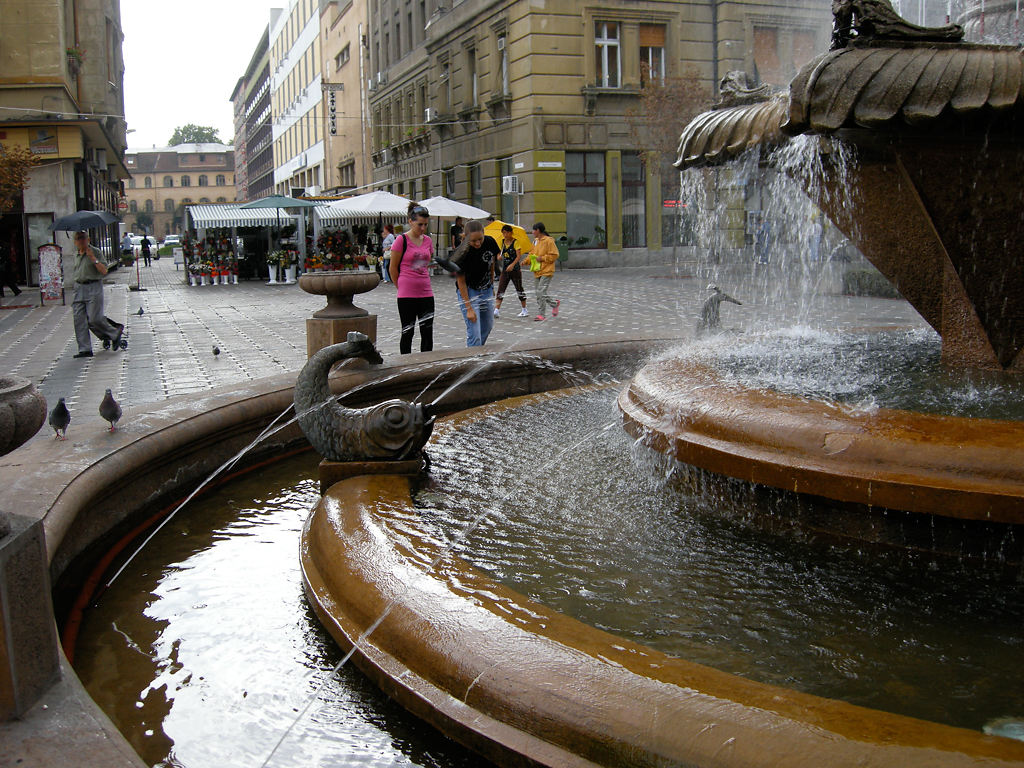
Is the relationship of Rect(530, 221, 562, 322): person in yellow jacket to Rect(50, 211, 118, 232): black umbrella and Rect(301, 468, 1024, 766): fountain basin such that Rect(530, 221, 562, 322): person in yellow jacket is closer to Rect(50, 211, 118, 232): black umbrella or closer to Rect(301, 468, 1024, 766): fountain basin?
Rect(50, 211, 118, 232): black umbrella

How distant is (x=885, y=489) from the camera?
3.22 meters

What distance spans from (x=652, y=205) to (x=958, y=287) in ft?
89.6

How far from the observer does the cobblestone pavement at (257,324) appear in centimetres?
965

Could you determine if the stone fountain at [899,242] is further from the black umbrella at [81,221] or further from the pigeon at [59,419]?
the black umbrella at [81,221]

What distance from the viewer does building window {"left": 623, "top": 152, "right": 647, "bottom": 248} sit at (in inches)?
1225

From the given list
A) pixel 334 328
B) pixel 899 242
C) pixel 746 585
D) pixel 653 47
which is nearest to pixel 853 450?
pixel 746 585

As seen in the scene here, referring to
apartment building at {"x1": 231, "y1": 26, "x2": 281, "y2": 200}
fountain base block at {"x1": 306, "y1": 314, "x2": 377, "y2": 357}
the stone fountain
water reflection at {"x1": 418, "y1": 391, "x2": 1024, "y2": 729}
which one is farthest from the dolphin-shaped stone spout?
apartment building at {"x1": 231, "y1": 26, "x2": 281, "y2": 200}

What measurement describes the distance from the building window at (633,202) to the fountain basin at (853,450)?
90.9 feet

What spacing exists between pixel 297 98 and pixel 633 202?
46.0 metres

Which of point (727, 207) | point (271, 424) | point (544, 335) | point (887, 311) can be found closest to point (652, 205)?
point (727, 207)

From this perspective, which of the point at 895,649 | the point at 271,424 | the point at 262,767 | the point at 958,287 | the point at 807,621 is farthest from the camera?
the point at 271,424

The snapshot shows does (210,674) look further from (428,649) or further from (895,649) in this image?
(895,649)

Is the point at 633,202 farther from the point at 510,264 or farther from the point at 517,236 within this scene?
the point at 510,264

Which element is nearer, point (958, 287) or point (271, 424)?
point (958, 287)
